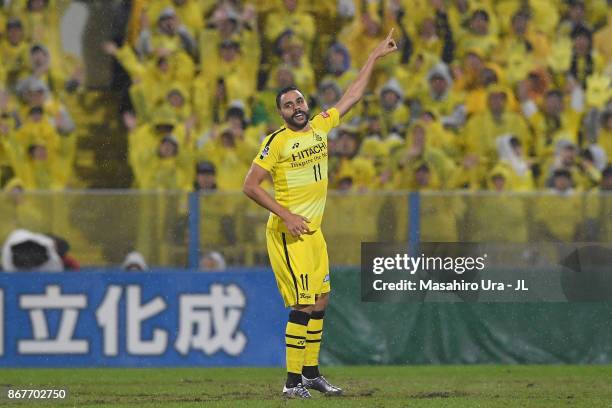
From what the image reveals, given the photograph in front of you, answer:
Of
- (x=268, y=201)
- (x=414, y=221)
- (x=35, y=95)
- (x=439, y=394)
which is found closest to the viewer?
(x=268, y=201)

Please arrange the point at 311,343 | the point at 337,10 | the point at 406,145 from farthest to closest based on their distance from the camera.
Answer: the point at 337,10
the point at 406,145
the point at 311,343

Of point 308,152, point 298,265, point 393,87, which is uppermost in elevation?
point 393,87

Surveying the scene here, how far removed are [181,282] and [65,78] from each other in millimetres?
5111

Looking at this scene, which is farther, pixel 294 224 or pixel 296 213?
pixel 296 213

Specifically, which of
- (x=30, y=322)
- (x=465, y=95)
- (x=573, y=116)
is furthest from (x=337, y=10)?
(x=30, y=322)

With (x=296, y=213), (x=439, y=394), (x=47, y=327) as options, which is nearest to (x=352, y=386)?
(x=439, y=394)

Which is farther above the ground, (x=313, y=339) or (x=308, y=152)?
(x=308, y=152)

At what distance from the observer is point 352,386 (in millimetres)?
10656

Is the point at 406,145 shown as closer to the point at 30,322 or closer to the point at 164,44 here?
the point at 164,44

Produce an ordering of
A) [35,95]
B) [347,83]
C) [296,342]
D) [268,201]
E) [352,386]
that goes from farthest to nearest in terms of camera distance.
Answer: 1. [347,83]
2. [35,95]
3. [352,386]
4. [296,342]
5. [268,201]

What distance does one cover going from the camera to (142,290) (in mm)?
12742

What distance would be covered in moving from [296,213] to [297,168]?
317 millimetres

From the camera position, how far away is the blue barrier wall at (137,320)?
12.7 m

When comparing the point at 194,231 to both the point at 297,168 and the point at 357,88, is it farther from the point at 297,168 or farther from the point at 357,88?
the point at 297,168
